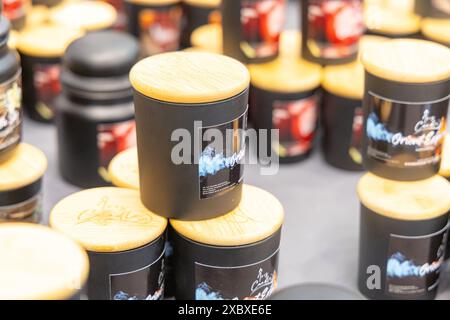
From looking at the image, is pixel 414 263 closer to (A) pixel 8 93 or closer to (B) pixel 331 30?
(B) pixel 331 30

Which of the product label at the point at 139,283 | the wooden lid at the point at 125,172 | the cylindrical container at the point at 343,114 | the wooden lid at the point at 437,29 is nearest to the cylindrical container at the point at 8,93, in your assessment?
the wooden lid at the point at 125,172

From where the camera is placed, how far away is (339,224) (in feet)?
7.32

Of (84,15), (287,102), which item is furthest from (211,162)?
(84,15)

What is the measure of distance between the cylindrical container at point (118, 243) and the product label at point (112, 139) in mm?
549

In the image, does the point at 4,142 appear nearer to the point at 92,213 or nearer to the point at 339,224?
the point at 92,213

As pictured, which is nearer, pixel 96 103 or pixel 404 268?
pixel 404 268

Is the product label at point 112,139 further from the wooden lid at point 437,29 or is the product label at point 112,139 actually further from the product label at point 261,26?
the wooden lid at point 437,29

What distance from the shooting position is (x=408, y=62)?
182 cm

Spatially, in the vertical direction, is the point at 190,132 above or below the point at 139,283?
above

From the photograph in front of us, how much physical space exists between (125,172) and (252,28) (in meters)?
0.71

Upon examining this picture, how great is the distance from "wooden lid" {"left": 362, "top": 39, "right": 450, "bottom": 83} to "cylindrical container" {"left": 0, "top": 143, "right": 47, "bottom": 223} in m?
0.85

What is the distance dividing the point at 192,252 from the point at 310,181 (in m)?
0.85

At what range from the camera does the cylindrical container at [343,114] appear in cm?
241

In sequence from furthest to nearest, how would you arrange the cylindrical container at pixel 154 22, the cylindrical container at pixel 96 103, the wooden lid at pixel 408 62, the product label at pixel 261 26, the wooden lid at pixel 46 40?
the cylindrical container at pixel 154 22 < the wooden lid at pixel 46 40 < the product label at pixel 261 26 < the cylindrical container at pixel 96 103 < the wooden lid at pixel 408 62
